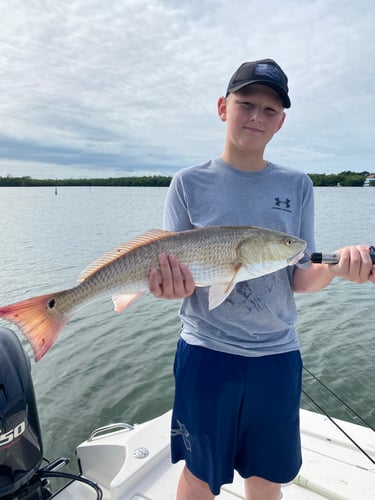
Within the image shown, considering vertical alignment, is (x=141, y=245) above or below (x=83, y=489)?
above

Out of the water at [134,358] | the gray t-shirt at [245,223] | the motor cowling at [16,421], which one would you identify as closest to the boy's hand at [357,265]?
the gray t-shirt at [245,223]

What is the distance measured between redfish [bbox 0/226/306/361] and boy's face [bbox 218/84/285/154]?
0.55 m

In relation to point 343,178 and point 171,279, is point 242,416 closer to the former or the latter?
point 171,279

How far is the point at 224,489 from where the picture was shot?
124 inches

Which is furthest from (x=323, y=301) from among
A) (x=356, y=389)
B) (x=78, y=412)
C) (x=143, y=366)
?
(x=78, y=412)

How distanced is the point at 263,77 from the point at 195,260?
1.19 m

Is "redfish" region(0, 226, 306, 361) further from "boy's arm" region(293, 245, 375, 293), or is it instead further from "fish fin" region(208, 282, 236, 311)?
"boy's arm" region(293, 245, 375, 293)

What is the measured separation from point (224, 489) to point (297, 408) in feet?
4.43

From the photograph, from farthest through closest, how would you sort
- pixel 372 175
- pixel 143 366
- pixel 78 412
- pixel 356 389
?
pixel 372 175, pixel 143 366, pixel 356 389, pixel 78 412

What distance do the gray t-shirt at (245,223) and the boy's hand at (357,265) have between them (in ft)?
1.39

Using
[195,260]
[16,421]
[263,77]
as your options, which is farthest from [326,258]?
[16,421]

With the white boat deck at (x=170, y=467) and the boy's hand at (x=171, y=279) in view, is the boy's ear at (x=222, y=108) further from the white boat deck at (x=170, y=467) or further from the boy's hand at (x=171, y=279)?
the white boat deck at (x=170, y=467)

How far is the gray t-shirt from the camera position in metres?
2.29

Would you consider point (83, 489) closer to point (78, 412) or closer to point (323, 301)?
point (78, 412)
